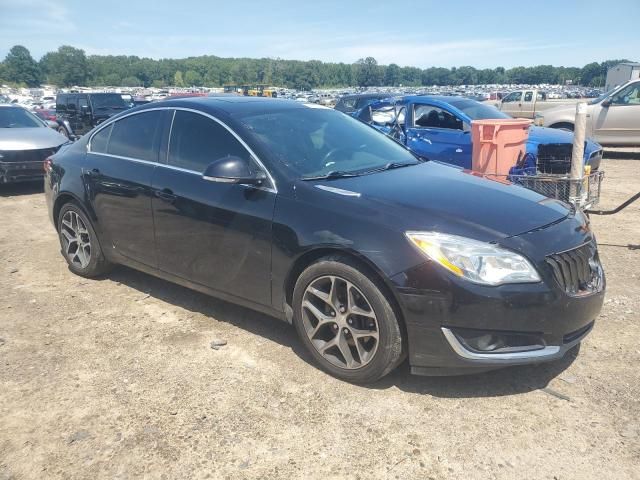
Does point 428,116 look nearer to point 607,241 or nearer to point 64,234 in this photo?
point 607,241

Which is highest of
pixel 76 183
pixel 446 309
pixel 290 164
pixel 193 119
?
pixel 193 119

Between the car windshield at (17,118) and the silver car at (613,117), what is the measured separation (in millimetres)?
10816

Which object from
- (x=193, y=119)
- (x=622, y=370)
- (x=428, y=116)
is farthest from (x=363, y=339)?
(x=428, y=116)

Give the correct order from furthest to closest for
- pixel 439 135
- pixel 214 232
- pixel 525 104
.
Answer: pixel 525 104 < pixel 439 135 < pixel 214 232

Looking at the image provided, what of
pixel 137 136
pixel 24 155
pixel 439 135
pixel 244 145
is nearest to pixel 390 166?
pixel 244 145

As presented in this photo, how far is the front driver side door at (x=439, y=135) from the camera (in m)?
8.05

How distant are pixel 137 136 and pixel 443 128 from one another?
17.6ft

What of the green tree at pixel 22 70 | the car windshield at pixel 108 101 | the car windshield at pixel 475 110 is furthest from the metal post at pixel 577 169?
the green tree at pixel 22 70

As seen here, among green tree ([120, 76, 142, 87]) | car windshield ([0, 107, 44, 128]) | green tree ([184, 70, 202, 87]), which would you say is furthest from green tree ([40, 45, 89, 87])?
car windshield ([0, 107, 44, 128])

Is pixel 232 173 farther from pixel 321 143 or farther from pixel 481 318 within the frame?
pixel 481 318

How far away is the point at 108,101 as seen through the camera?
18.0 meters

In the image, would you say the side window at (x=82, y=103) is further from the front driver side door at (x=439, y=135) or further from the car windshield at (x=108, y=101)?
the front driver side door at (x=439, y=135)

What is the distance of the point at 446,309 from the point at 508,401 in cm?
68

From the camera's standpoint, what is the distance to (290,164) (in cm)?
345
